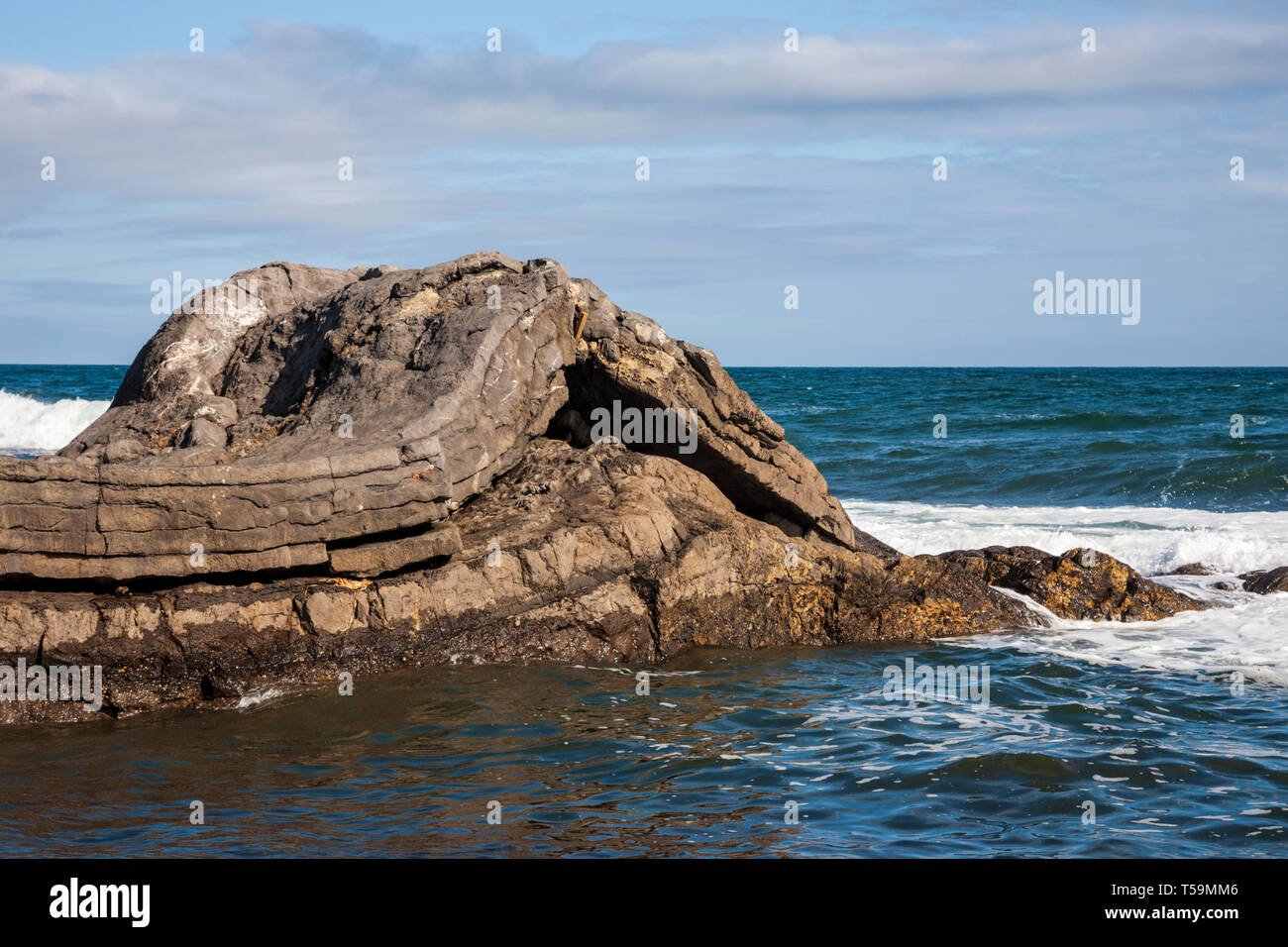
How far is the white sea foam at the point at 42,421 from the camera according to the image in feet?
97.3

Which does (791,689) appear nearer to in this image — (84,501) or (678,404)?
(678,404)

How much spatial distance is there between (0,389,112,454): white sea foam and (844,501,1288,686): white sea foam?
2310 cm

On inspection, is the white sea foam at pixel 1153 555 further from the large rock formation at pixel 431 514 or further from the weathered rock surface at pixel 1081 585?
the large rock formation at pixel 431 514

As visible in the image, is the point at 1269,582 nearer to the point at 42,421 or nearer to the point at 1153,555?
the point at 1153,555

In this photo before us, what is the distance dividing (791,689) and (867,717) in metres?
0.63

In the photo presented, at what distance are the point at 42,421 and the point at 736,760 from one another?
3076 centimetres

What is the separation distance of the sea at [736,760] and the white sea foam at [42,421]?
26477mm

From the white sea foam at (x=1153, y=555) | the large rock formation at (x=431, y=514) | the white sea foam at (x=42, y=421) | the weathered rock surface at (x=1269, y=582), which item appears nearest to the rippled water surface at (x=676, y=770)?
the large rock formation at (x=431, y=514)

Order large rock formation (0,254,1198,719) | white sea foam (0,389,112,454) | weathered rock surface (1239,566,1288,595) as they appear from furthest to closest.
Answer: white sea foam (0,389,112,454), weathered rock surface (1239,566,1288,595), large rock formation (0,254,1198,719)

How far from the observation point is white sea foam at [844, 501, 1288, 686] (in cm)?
750

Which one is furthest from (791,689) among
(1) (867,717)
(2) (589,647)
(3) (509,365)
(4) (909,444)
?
(4) (909,444)

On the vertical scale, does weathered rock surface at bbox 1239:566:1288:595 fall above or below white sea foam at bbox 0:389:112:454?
below

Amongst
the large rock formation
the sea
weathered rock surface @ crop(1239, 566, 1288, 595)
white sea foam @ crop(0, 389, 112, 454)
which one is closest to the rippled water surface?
the sea

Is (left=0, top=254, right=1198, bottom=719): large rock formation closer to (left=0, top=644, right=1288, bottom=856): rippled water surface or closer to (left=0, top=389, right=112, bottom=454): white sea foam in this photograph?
(left=0, top=644, right=1288, bottom=856): rippled water surface
